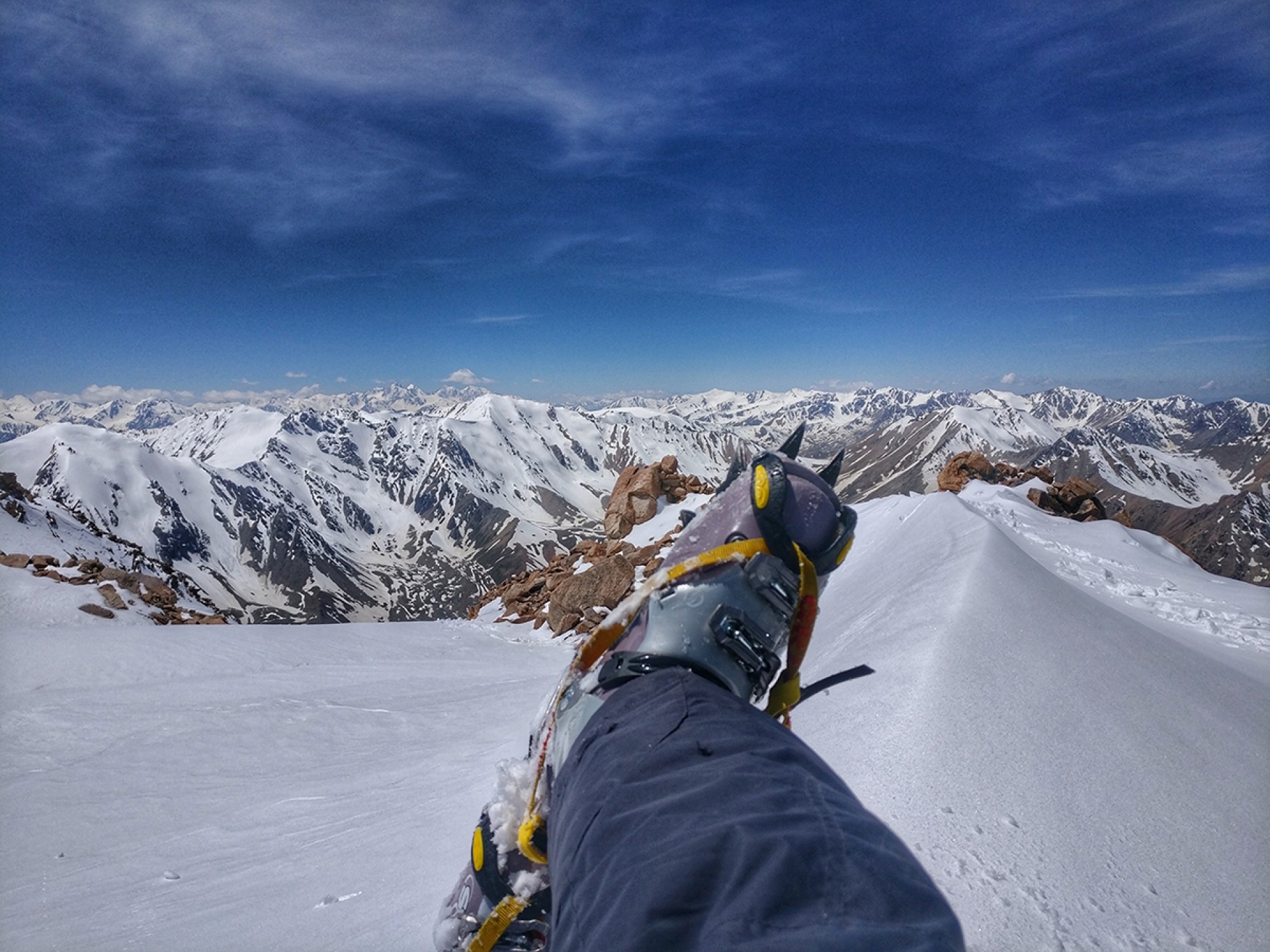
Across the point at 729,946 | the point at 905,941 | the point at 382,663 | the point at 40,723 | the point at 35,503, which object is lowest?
the point at 35,503

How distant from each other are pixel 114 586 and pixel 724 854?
27.6 meters

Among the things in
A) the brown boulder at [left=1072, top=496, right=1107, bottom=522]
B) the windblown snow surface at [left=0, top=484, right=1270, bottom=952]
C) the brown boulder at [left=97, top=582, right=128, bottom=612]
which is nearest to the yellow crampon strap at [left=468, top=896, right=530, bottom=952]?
the windblown snow surface at [left=0, top=484, right=1270, bottom=952]

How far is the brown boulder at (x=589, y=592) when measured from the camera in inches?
726

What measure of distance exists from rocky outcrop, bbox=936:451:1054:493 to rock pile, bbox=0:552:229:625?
35.6m

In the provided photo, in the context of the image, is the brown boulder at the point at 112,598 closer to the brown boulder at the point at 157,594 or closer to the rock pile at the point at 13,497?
the brown boulder at the point at 157,594

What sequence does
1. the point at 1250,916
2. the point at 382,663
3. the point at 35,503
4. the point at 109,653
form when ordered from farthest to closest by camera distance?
the point at 35,503
the point at 382,663
the point at 109,653
the point at 1250,916

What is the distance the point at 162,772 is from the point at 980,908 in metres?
8.66

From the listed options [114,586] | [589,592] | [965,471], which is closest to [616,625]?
[589,592]

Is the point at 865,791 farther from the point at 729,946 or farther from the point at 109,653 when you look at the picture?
the point at 109,653

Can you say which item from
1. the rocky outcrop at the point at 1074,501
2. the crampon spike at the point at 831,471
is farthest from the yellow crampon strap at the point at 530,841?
the rocky outcrop at the point at 1074,501

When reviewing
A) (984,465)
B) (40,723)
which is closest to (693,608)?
(40,723)

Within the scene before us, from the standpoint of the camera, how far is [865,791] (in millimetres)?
2949

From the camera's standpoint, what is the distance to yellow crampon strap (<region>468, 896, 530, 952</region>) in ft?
7.35

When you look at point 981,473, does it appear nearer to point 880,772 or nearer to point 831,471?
point 831,471
